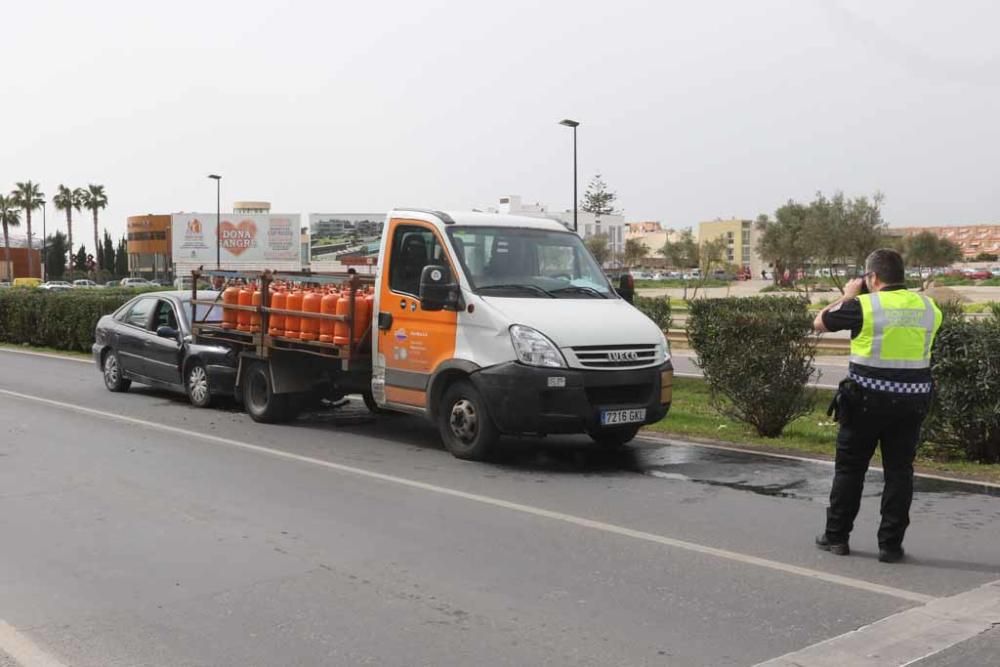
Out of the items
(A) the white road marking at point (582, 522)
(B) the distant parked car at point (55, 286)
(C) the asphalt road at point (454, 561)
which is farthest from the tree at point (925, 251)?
(C) the asphalt road at point (454, 561)

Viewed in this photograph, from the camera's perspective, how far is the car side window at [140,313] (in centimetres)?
1483

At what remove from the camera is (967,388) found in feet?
29.0

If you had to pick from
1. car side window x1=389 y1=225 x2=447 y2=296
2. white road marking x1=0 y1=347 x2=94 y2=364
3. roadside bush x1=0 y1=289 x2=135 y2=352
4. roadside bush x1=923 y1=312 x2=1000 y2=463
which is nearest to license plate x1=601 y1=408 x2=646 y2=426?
car side window x1=389 y1=225 x2=447 y2=296

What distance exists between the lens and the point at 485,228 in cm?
1012

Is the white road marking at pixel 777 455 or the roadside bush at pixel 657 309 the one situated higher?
the roadside bush at pixel 657 309

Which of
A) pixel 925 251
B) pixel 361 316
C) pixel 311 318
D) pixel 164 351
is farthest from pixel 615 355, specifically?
pixel 925 251

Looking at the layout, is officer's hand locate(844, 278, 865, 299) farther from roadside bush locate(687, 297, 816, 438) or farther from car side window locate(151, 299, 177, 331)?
car side window locate(151, 299, 177, 331)

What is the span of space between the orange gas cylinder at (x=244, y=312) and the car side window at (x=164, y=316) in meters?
2.24

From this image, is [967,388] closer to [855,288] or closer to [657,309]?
[855,288]

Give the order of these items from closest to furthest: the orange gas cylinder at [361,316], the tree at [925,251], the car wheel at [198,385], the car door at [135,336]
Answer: the orange gas cylinder at [361,316] → the car wheel at [198,385] → the car door at [135,336] → the tree at [925,251]

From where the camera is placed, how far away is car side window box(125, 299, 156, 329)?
1483 centimetres

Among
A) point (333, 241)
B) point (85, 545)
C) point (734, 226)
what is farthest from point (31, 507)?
point (734, 226)

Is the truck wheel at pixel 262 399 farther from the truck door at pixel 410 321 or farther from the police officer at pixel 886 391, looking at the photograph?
the police officer at pixel 886 391

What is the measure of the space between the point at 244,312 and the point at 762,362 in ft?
19.7
